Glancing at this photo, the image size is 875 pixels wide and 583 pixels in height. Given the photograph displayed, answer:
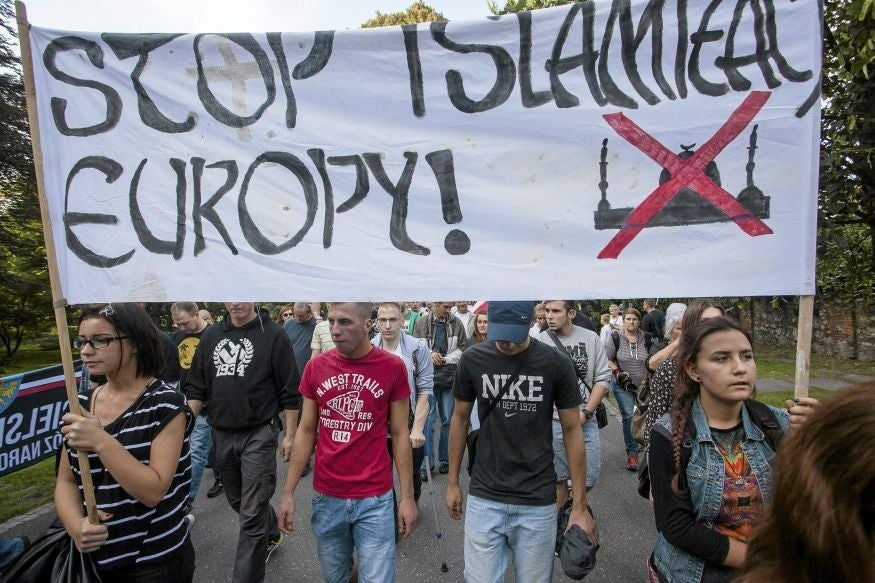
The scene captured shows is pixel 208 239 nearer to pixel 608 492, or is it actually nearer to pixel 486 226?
pixel 486 226

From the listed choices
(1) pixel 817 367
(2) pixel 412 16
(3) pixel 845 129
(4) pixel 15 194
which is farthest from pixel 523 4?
(2) pixel 412 16

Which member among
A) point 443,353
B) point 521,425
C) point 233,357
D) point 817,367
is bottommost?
point 817,367

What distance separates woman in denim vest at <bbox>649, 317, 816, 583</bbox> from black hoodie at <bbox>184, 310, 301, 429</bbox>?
7.97 ft

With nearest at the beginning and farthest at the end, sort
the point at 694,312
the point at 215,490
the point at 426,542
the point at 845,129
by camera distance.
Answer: the point at 694,312
the point at 845,129
the point at 426,542
the point at 215,490

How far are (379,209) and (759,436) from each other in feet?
5.40

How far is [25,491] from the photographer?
5.42 m

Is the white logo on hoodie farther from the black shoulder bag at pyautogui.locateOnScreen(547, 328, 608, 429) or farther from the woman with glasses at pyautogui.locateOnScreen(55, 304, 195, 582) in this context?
the black shoulder bag at pyautogui.locateOnScreen(547, 328, 608, 429)

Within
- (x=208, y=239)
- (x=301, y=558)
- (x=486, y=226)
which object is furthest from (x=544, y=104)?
(x=301, y=558)

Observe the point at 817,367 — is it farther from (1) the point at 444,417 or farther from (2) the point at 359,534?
(2) the point at 359,534

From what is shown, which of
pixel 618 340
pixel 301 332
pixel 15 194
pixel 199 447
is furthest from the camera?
pixel 15 194

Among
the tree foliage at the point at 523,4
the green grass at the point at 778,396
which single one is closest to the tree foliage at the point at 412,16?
the tree foliage at the point at 523,4

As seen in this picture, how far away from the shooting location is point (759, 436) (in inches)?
72.3

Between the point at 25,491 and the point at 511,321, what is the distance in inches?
232

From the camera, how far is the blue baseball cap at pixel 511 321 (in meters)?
2.52
